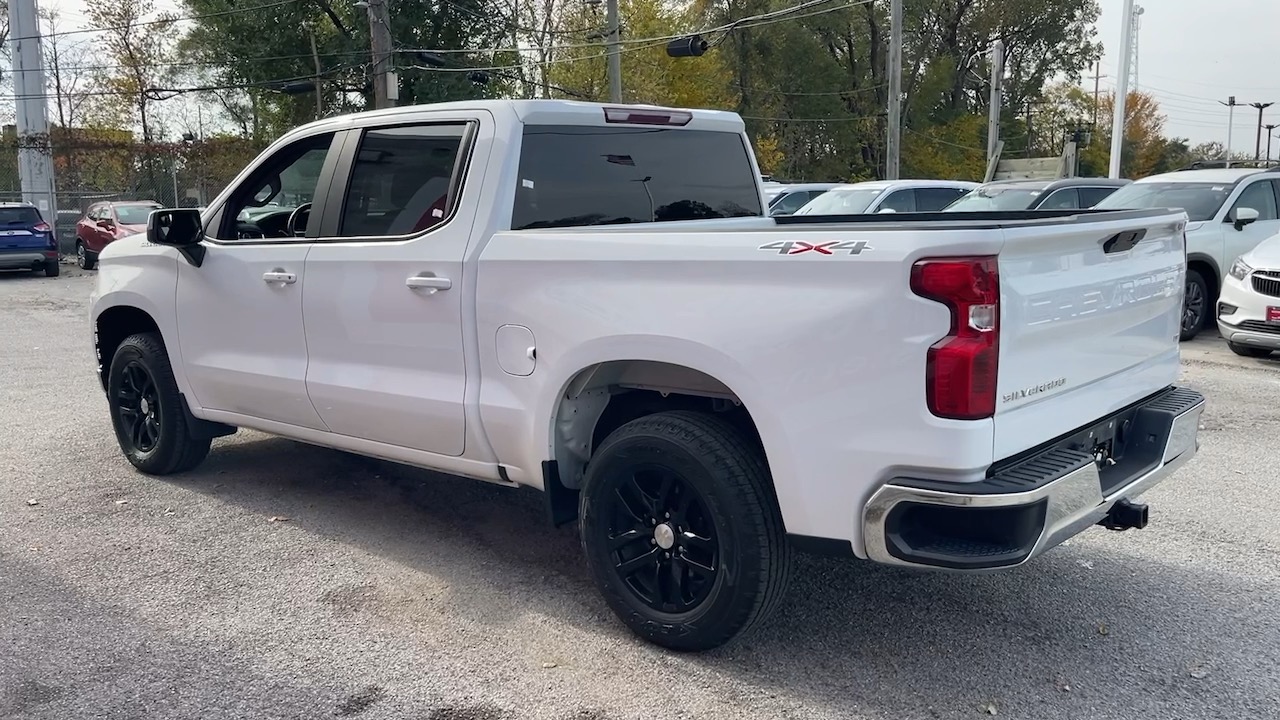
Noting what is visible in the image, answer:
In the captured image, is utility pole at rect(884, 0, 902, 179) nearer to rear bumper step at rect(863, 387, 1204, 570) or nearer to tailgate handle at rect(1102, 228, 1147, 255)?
tailgate handle at rect(1102, 228, 1147, 255)

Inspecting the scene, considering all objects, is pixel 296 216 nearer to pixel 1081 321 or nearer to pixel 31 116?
pixel 1081 321

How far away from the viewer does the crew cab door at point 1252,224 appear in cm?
1134

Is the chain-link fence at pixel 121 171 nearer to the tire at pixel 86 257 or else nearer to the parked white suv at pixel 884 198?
the tire at pixel 86 257

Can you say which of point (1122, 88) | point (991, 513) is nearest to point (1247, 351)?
point (991, 513)

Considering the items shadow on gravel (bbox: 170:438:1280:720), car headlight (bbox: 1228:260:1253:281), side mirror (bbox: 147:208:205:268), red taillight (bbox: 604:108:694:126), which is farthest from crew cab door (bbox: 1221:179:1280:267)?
side mirror (bbox: 147:208:205:268)

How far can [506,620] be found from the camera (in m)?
4.15

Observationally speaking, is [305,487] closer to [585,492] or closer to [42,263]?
[585,492]

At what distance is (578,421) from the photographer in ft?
13.7

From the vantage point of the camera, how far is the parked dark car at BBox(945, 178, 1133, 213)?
13.7 meters

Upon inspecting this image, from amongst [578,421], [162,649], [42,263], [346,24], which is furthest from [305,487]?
[346,24]

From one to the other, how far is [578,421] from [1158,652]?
227 cm

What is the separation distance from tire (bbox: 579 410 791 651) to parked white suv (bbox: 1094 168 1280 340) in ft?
30.0

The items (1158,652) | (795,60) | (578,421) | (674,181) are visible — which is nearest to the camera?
(1158,652)

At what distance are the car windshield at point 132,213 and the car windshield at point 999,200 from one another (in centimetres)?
1668
